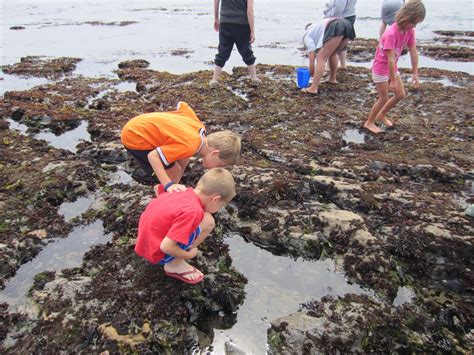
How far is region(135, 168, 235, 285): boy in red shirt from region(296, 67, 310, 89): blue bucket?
5.85 meters

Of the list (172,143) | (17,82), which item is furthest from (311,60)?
(17,82)

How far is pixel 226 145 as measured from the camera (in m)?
3.48

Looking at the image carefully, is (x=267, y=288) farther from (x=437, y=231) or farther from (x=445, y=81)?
(x=445, y=81)

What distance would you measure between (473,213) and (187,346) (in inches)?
125

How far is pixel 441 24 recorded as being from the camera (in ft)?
70.5

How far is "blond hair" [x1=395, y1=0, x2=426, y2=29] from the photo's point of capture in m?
5.34

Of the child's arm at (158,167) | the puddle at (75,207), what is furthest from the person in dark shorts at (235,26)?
the child's arm at (158,167)

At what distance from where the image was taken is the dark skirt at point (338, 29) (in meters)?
7.88

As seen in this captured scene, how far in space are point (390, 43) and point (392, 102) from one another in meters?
0.99

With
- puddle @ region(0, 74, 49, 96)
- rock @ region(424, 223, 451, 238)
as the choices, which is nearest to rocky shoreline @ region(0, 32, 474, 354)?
rock @ region(424, 223, 451, 238)

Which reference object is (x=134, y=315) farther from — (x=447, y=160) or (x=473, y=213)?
(x=447, y=160)

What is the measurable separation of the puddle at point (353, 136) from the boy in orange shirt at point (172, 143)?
3.17 metres

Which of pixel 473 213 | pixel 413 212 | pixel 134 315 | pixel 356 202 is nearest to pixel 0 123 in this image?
pixel 134 315

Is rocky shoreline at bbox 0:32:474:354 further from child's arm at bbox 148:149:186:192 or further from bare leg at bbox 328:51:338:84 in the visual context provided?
bare leg at bbox 328:51:338:84
